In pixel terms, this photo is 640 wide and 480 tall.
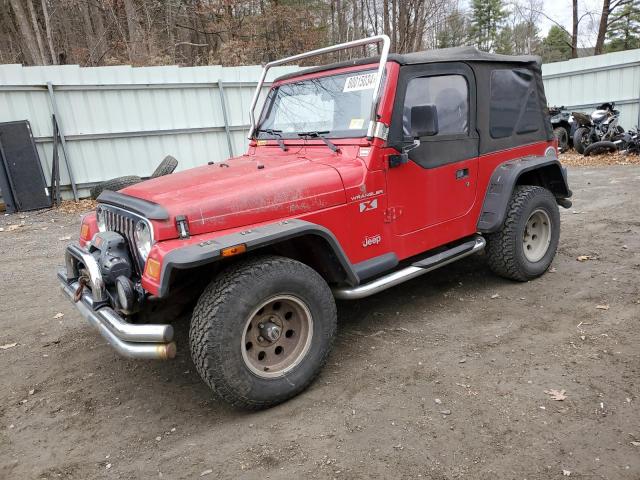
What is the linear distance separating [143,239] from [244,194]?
664 millimetres

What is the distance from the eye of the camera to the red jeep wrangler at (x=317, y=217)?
2.68m

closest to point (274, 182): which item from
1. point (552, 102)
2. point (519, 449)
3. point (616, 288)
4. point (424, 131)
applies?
point (424, 131)

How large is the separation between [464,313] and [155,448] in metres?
2.61

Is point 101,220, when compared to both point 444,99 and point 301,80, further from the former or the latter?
point 444,99

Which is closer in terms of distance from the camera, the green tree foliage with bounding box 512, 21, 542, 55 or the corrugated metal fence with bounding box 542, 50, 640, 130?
the corrugated metal fence with bounding box 542, 50, 640, 130

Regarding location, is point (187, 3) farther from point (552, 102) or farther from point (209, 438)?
point (209, 438)

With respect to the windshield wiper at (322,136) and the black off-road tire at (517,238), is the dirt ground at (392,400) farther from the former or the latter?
the windshield wiper at (322,136)

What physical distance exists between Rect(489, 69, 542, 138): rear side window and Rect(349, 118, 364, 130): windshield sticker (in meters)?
1.41

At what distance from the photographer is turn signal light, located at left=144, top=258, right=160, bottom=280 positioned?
258 cm

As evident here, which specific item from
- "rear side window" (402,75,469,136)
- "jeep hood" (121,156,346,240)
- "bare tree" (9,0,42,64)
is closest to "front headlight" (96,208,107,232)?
Answer: "jeep hood" (121,156,346,240)

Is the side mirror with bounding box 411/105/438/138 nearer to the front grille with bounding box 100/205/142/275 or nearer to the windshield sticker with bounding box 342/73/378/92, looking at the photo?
the windshield sticker with bounding box 342/73/378/92

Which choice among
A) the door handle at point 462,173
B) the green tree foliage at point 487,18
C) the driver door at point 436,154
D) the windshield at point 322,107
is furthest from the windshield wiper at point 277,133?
the green tree foliage at point 487,18

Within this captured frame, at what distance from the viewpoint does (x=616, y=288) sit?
4219mm

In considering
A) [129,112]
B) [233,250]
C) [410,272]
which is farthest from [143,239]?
[129,112]
